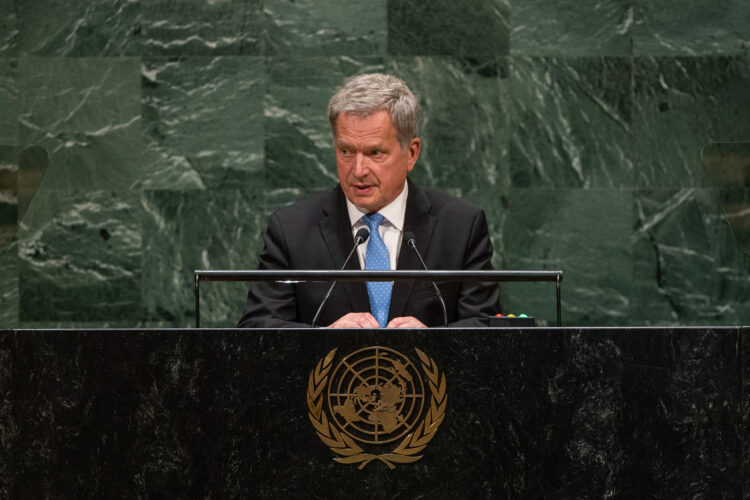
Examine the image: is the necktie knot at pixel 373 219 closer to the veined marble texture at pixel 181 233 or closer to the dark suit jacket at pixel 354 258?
the dark suit jacket at pixel 354 258

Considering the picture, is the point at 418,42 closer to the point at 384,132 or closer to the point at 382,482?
the point at 384,132

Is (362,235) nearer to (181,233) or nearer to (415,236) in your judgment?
(415,236)

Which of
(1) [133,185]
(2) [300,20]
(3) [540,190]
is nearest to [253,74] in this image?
(2) [300,20]

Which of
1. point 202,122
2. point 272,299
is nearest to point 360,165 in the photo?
point 272,299

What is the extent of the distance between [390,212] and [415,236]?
13 cm

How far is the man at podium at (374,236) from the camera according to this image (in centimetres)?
314

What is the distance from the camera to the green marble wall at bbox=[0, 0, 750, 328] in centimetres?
488

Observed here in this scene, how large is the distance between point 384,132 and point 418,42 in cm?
184

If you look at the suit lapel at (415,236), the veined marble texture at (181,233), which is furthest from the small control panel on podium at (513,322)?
the veined marble texture at (181,233)

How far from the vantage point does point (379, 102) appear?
3176mm

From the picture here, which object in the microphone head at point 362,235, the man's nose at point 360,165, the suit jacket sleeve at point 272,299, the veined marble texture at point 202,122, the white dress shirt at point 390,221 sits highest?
the veined marble texture at point 202,122

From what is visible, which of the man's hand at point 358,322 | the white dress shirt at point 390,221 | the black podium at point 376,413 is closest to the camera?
the black podium at point 376,413

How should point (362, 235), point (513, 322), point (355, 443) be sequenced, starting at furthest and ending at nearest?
point (362, 235) < point (513, 322) < point (355, 443)

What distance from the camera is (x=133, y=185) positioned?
4.90 metres
